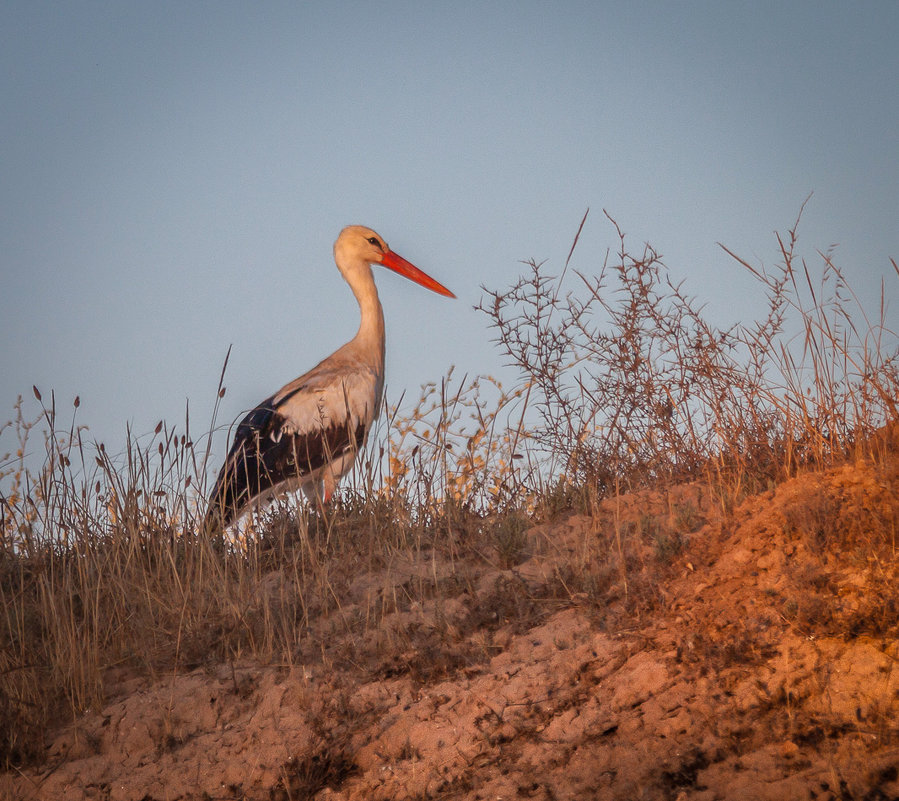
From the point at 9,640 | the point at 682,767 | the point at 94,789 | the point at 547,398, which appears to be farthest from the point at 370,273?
the point at 682,767

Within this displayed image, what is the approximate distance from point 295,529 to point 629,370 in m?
1.91

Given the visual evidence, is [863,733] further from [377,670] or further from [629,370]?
[629,370]

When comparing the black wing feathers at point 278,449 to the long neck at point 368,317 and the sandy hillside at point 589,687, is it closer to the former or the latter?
the long neck at point 368,317

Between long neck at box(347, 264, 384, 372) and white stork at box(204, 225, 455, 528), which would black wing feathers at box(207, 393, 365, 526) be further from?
long neck at box(347, 264, 384, 372)

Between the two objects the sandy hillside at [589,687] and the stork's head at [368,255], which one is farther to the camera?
the stork's head at [368,255]

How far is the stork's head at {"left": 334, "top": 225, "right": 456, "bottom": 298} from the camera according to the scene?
8227 millimetres

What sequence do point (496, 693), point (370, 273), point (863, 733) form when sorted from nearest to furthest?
1. point (863, 733)
2. point (496, 693)
3. point (370, 273)

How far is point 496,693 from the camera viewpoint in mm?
3111

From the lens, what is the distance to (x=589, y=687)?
9.88 ft

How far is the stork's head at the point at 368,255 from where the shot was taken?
823 centimetres

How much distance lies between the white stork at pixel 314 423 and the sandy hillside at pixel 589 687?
268 centimetres

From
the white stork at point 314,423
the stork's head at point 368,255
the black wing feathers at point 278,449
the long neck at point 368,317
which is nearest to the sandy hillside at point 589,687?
the white stork at point 314,423

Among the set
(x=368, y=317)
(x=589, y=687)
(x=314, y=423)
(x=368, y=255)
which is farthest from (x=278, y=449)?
(x=589, y=687)

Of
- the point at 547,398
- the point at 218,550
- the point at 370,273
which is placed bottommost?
the point at 218,550
